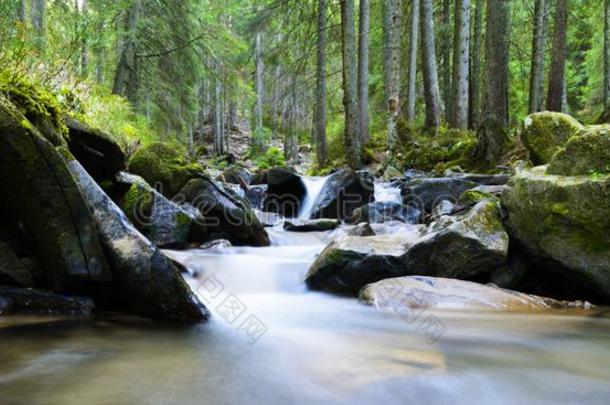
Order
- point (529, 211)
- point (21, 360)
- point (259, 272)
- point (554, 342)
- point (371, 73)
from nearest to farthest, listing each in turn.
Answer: point (21, 360) → point (554, 342) → point (529, 211) → point (259, 272) → point (371, 73)

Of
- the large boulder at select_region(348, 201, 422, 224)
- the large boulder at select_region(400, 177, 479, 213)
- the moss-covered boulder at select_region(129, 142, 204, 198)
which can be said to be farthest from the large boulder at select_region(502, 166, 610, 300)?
the moss-covered boulder at select_region(129, 142, 204, 198)

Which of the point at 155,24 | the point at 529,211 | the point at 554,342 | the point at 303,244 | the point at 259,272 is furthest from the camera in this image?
the point at 155,24

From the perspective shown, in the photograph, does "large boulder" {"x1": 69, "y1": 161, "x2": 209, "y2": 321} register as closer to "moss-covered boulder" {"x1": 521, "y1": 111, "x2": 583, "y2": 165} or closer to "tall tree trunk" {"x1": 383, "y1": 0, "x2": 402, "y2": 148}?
"moss-covered boulder" {"x1": 521, "y1": 111, "x2": 583, "y2": 165}

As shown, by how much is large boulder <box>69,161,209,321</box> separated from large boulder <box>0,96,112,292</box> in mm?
110

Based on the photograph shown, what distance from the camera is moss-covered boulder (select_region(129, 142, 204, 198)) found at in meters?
8.74

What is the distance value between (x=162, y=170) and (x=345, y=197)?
155 inches

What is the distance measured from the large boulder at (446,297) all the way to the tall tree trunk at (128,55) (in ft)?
37.5

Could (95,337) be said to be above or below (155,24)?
below

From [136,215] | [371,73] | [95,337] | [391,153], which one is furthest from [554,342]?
[371,73]

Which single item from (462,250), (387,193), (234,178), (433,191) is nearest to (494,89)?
(387,193)

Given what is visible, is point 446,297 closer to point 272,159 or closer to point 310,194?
point 310,194

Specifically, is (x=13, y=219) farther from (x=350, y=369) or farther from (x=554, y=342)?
(x=554, y=342)

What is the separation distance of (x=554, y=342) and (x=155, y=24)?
47.7 ft

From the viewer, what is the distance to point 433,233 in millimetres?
5770
